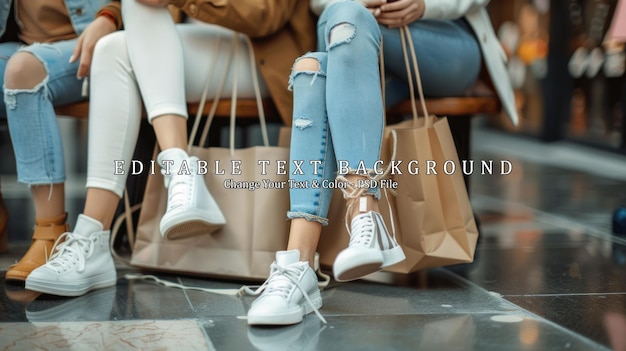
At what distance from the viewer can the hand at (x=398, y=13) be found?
102 inches

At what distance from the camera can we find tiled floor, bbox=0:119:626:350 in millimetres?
1994

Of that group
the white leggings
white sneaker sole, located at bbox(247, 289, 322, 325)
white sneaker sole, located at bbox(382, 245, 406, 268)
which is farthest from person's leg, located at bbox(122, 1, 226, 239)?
white sneaker sole, located at bbox(382, 245, 406, 268)

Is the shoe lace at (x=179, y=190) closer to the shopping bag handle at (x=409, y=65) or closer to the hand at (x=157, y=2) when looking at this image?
the hand at (x=157, y=2)

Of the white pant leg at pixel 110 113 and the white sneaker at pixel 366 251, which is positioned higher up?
the white pant leg at pixel 110 113

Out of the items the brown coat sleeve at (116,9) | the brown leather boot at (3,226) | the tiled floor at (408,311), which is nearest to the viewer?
the tiled floor at (408,311)

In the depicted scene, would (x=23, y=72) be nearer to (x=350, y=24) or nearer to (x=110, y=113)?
(x=110, y=113)

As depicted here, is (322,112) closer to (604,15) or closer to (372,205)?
(372,205)

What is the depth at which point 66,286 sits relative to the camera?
2434mm

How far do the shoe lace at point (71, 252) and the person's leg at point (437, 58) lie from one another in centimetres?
101

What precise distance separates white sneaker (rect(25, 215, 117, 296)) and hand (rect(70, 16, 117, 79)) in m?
0.44

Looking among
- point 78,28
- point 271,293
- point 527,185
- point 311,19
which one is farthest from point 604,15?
point 271,293

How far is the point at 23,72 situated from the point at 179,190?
0.60 m

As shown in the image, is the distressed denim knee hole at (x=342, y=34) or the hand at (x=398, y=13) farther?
the hand at (x=398, y=13)

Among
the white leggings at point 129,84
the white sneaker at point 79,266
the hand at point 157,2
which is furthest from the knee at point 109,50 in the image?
the white sneaker at point 79,266
